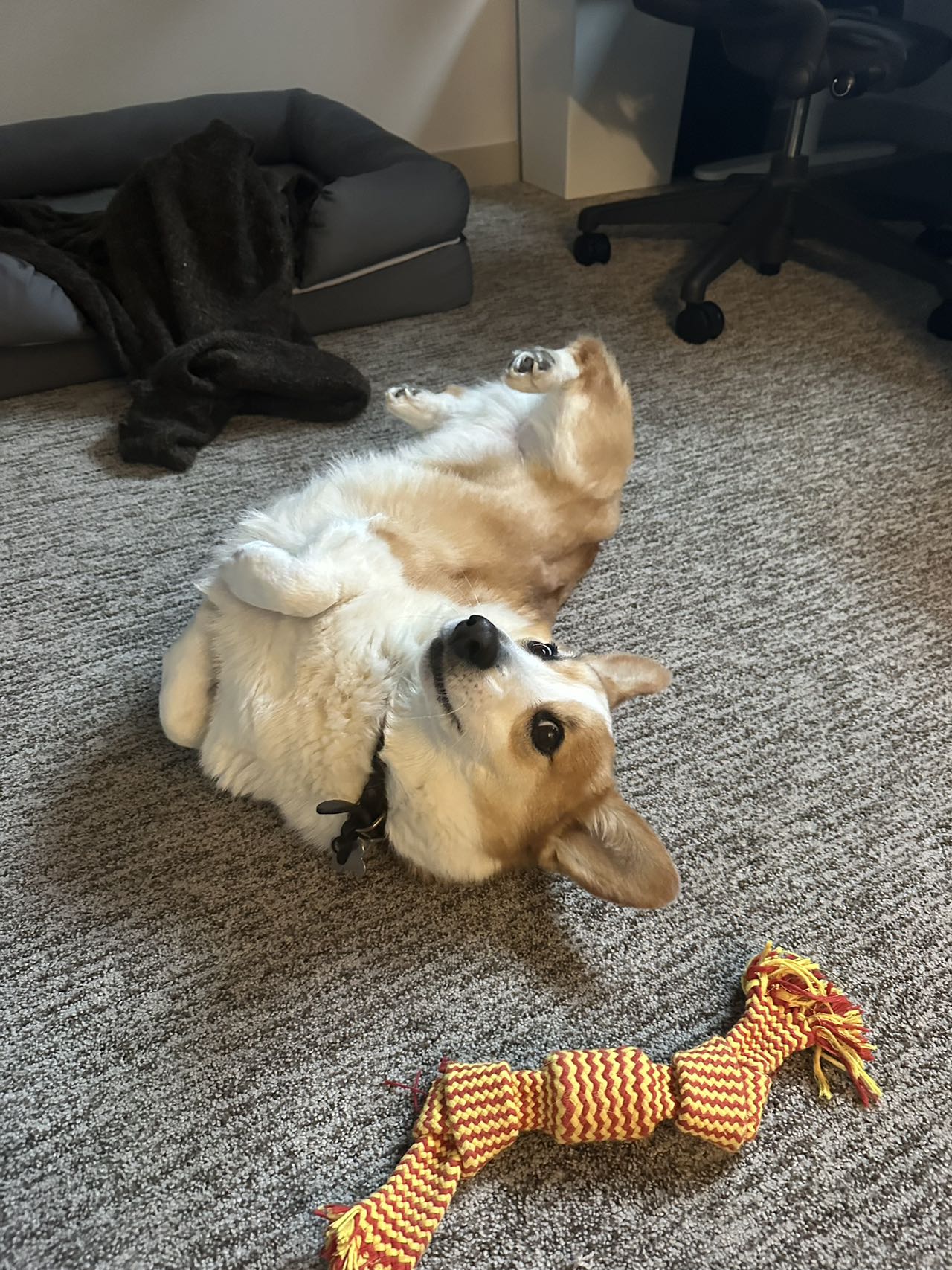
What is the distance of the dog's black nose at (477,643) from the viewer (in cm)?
109

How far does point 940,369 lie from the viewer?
2389mm

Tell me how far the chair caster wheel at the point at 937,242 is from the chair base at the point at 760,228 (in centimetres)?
3

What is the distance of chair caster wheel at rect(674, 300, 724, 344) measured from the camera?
7.98ft

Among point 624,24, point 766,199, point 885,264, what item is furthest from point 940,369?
Result: point 624,24

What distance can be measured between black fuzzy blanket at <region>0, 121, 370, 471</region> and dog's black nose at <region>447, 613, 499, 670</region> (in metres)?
1.11

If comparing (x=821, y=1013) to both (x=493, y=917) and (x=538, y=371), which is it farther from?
(x=538, y=371)

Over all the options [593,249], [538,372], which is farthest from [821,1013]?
[593,249]

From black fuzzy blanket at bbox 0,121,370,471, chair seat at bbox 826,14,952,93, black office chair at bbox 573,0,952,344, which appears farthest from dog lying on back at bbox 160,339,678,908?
chair seat at bbox 826,14,952,93

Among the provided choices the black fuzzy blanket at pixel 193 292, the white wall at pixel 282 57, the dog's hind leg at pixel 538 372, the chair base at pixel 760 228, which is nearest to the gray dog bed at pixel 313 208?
the black fuzzy blanket at pixel 193 292

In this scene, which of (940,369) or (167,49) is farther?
(167,49)

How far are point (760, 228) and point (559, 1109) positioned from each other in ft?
8.48

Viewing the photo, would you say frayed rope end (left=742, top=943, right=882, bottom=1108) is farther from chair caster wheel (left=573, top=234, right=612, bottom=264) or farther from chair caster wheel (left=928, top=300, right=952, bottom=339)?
chair caster wheel (left=573, top=234, right=612, bottom=264)

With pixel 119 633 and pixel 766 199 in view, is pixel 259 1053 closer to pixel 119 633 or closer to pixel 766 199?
pixel 119 633

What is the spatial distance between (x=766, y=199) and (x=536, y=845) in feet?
7.69
